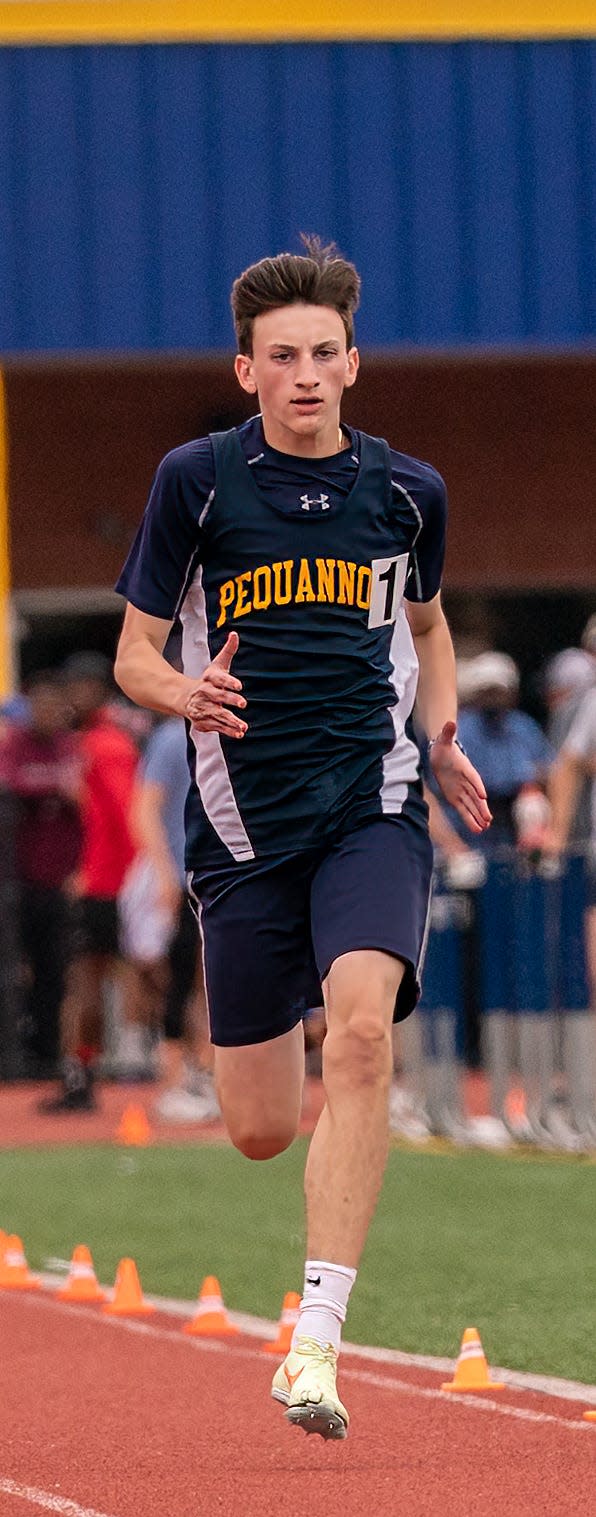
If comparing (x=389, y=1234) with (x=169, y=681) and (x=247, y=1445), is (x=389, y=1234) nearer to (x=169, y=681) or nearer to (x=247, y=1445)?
(x=247, y=1445)

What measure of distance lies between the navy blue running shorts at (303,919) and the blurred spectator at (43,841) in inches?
435

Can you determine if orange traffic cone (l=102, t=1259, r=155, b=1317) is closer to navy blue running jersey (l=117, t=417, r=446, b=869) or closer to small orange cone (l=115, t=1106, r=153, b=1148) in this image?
navy blue running jersey (l=117, t=417, r=446, b=869)

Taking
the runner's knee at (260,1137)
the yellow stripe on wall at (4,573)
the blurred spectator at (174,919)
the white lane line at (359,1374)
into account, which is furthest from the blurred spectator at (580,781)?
the yellow stripe on wall at (4,573)

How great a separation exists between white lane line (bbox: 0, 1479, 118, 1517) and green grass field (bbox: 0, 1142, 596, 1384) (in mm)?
1830

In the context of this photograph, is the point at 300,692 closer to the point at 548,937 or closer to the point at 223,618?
the point at 223,618

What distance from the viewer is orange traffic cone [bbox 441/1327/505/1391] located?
22.0ft

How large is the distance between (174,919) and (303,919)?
9.25 metres

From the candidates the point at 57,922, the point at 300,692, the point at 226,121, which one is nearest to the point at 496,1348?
the point at 300,692

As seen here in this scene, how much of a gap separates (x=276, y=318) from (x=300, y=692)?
842mm

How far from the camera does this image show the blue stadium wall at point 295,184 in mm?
20703

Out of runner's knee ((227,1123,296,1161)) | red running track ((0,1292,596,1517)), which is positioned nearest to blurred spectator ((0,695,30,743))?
red running track ((0,1292,596,1517))

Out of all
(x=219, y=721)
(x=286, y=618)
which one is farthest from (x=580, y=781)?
(x=219, y=721)

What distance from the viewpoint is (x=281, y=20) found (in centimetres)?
2073

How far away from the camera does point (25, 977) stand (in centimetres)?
1803
